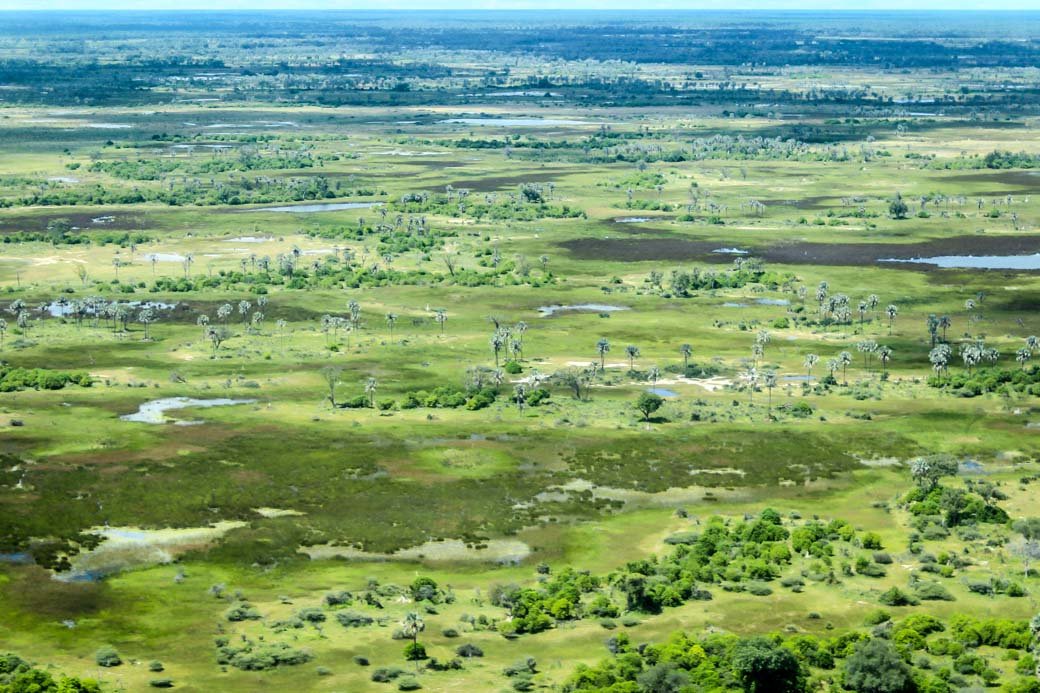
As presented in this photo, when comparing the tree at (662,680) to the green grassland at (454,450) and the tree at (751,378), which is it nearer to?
the green grassland at (454,450)

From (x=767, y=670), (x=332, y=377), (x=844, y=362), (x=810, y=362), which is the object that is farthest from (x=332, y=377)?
(x=767, y=670)

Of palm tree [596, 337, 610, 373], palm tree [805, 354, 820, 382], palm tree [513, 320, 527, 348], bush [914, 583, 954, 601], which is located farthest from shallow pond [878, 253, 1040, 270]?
bush [914, 583, 954, 601]

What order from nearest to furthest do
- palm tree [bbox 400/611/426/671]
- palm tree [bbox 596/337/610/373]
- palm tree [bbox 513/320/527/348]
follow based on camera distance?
palm tree [bbox 400/611/426/671], palm tree [bbox 596/337/610/373], palm tree [bbox 513/320/527/348]

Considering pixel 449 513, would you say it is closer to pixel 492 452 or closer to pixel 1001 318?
pixel 492 452

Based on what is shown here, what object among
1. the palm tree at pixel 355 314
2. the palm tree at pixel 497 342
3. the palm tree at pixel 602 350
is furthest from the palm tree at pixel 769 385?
the palm tree at pixel 355 314

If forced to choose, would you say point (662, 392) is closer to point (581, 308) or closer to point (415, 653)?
point (581, 308)

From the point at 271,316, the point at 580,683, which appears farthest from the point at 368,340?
the point at 580,683

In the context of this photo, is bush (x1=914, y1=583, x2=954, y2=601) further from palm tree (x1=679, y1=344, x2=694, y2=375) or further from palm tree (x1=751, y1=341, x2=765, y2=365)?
palm tree (x1=751, y1=341, x2=765, y2=365)
